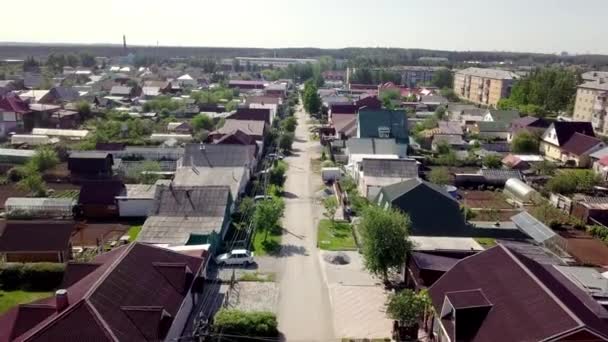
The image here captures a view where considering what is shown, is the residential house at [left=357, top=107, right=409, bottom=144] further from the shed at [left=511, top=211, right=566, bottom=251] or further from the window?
the shed at [left=511, top=211, right=566, bottom=251]

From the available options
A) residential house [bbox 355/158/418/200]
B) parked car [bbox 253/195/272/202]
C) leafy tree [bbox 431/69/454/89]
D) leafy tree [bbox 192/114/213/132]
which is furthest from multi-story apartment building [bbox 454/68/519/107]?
parked car [bbox 253/195/272/202]

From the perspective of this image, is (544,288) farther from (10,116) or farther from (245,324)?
(10,116)

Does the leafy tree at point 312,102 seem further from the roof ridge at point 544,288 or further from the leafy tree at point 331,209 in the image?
the roof ridge at point 544,288

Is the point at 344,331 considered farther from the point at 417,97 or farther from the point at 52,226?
the point at 417,97

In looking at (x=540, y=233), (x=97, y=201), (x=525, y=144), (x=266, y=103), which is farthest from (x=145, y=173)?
(x=525, y=144)

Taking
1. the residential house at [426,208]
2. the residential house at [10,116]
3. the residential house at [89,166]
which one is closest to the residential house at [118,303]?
the residential house at [426,208]

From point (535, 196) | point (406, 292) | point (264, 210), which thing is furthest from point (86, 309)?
point (535, 196)
